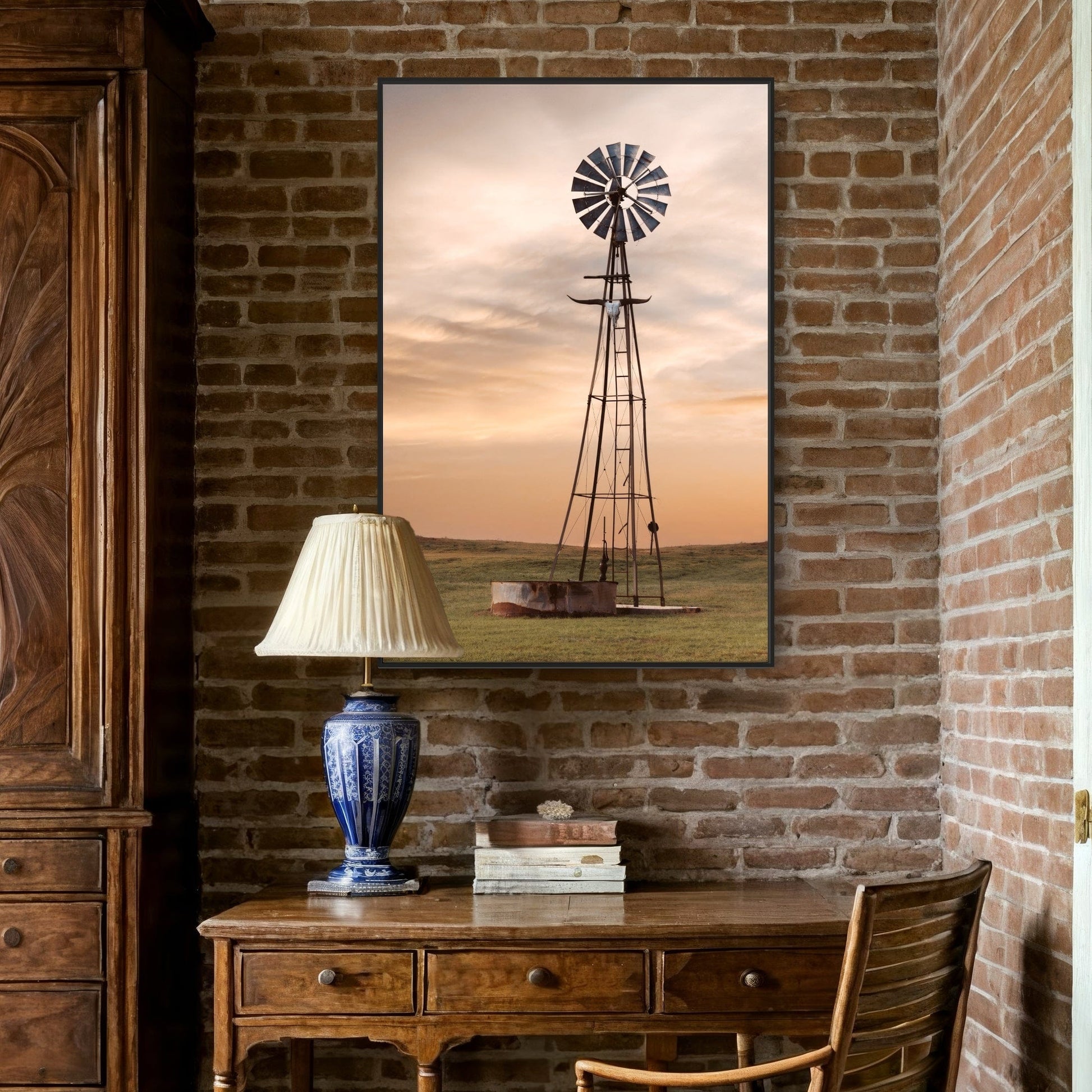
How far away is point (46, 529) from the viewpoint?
2.64 meters

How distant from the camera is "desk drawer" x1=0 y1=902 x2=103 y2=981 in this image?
2.55m

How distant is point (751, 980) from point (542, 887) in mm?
534

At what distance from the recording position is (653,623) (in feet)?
9.93

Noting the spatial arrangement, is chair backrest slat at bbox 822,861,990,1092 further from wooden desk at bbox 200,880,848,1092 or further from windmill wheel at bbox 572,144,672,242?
windmill wheel at bbox 572,144,672,242

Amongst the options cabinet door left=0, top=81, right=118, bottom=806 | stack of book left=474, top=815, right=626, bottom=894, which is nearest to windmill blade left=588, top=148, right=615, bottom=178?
cabinet door left=0, top=81, right=118, bottom=806

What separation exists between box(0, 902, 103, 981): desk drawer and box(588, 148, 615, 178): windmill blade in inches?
81.4

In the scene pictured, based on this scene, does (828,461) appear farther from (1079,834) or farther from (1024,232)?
(1079,834)

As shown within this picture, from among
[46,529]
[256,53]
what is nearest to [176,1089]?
[46,529]

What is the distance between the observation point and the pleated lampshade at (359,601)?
2617 millimetres

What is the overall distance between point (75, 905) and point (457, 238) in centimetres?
178

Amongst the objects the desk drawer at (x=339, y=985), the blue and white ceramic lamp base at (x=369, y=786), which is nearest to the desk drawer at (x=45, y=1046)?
the desk drawer at (x=339, y=985)

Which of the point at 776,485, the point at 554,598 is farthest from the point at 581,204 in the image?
the point at 554,598

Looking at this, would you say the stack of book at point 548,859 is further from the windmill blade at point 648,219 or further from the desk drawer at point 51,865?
the windmill blade at point 648,219

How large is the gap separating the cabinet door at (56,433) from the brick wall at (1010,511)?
6.17 feet
